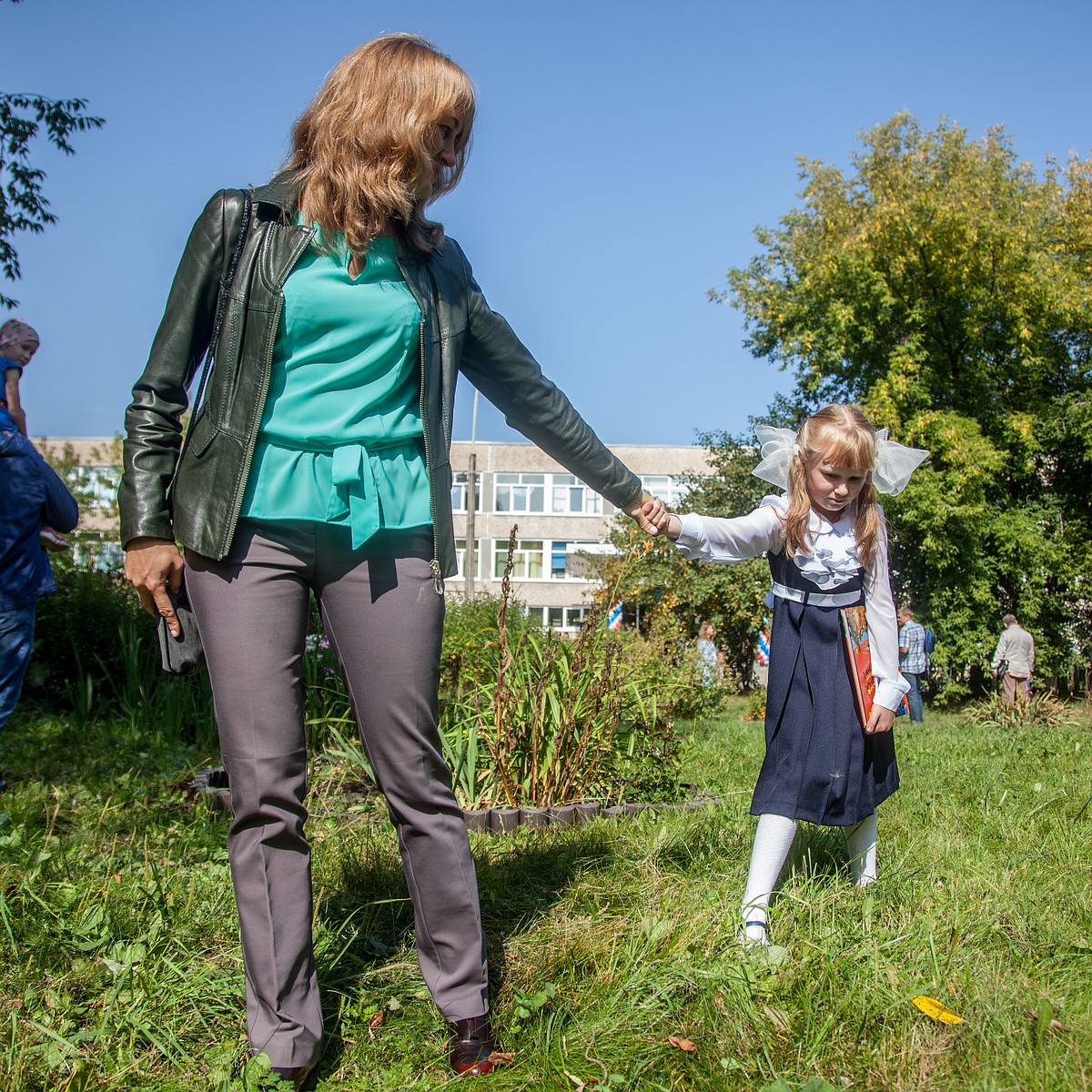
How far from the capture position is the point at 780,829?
283 centimetres

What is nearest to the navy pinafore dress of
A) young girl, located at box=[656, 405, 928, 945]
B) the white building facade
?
young girl, located at box=[656, 405, 928, 945]

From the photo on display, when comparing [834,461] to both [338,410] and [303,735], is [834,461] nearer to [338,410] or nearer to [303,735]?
[338,410]

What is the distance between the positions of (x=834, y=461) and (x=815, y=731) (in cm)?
78

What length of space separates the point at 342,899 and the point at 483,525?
160ft

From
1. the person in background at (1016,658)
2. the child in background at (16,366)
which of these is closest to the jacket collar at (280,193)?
the child in background at (16,366)

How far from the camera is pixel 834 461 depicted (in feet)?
9.98

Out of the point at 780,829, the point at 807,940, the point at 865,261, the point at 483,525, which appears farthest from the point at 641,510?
the point at 483,525

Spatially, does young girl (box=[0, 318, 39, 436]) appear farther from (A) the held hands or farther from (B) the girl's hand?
(B) the girl's hand

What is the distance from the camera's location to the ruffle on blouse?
3059mm

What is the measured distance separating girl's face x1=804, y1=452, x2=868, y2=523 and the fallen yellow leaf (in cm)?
144

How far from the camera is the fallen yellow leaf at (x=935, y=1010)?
2008mm

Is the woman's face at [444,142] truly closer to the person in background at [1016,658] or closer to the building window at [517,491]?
the person in background at [1016,658]

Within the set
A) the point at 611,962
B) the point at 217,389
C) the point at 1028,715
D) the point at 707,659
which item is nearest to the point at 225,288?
the point at 217,389

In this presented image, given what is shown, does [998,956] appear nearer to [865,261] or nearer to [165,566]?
[165,566]
